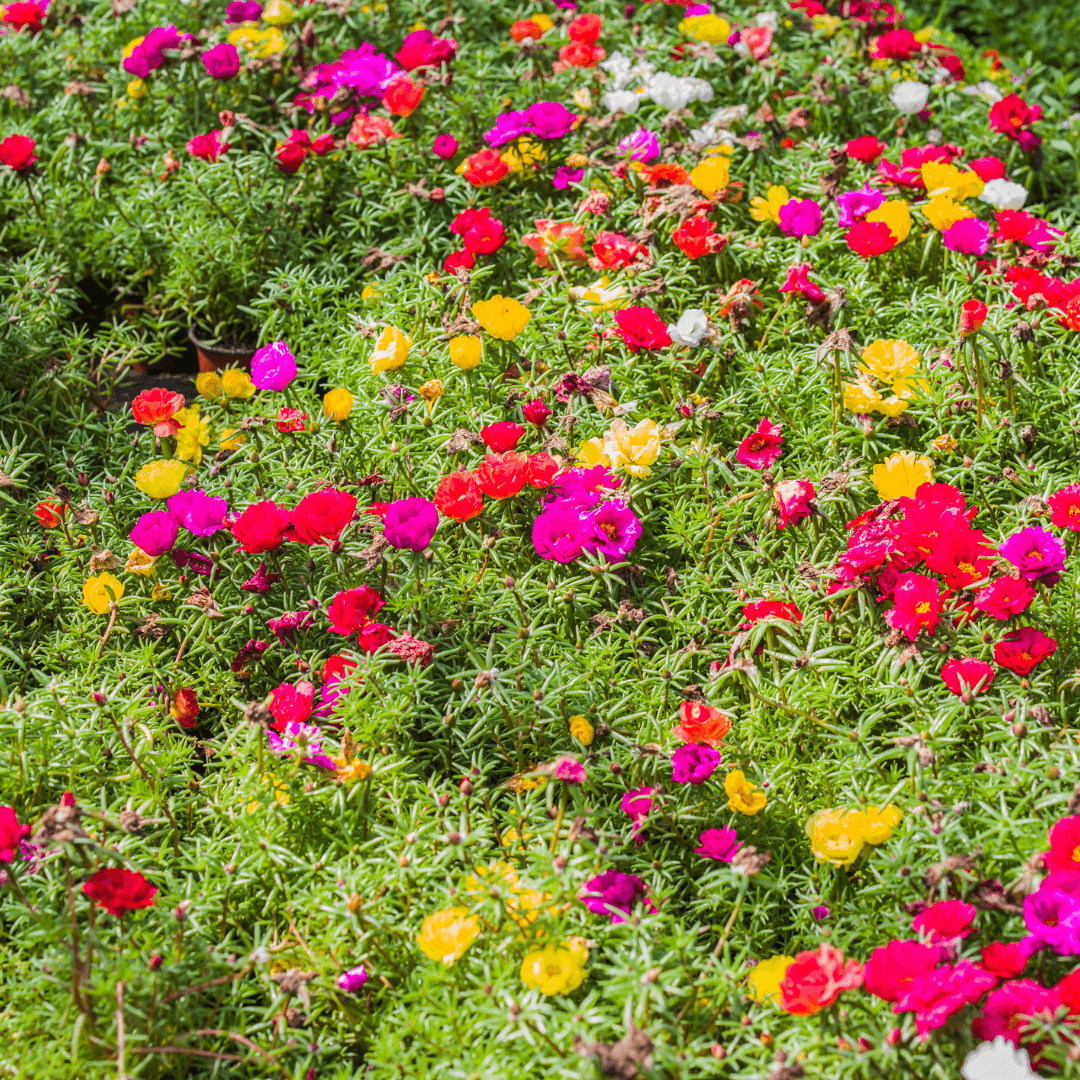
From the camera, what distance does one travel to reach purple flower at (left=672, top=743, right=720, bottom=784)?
2079mm

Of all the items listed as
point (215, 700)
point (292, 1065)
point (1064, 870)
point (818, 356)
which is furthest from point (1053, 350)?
point (292, 1065)

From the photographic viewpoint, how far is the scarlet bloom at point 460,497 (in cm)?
233

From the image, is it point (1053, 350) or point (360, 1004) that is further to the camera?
point (1053, 350)

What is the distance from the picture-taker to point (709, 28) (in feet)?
12.7

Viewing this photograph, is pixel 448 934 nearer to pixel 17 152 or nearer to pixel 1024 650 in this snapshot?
pixel 1024 650

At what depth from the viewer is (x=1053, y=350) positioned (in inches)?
117

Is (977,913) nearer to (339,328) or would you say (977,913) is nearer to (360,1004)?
(360,1004)

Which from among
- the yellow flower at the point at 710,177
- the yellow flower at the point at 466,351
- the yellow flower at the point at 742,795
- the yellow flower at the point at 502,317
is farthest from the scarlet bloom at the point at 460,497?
the yellow flower at the point at 710,177

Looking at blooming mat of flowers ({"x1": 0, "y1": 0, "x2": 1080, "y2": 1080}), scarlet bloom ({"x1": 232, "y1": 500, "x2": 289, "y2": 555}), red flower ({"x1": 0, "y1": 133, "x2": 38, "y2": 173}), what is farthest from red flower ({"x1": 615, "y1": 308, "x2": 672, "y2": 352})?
red flower ({"x1": 0, "y1": 133, "x2": 38, "y2": 173})

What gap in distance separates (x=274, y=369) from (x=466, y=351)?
0.51 m

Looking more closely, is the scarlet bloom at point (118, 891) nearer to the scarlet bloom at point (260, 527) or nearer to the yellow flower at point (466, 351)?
the scarlet bloom at point (260, 527)

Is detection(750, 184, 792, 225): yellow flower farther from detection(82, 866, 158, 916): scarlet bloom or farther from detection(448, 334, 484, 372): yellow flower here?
detection(82, 866, 158, 916): scarlet bloom

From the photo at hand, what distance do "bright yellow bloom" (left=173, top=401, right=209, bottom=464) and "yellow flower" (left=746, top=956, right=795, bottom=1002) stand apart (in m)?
1.99

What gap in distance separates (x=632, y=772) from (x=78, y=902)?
1.13 metres
